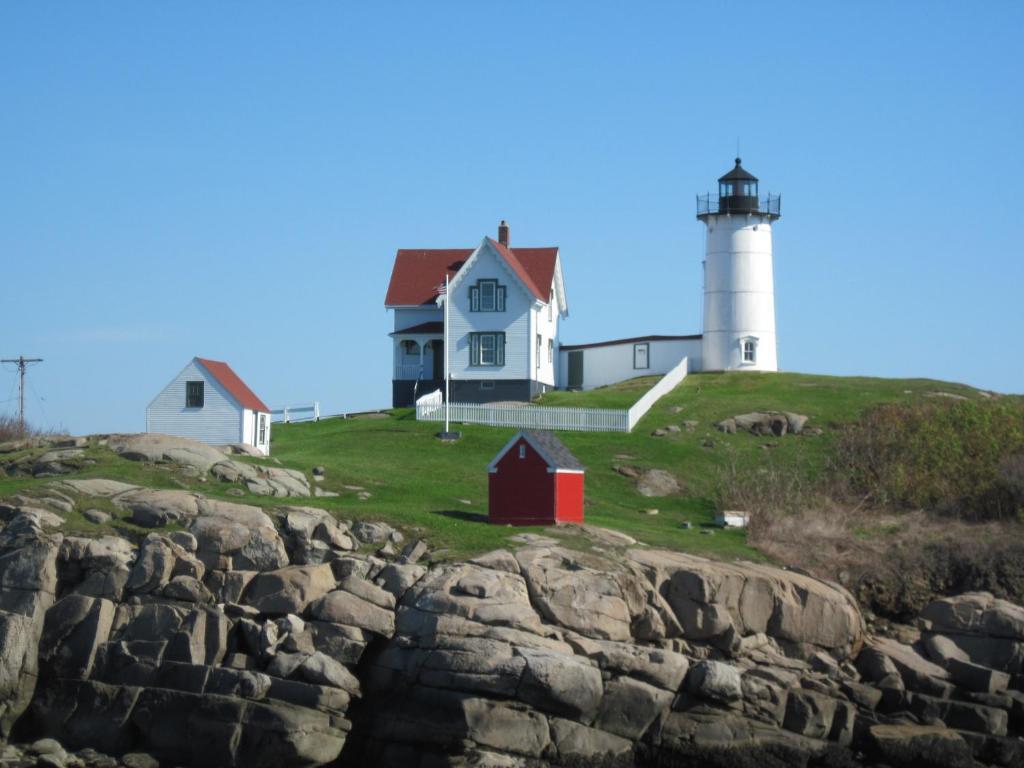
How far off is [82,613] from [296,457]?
1719cm

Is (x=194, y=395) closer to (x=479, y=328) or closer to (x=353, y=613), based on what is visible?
(x=479, y=328)

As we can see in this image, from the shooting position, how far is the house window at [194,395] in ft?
150

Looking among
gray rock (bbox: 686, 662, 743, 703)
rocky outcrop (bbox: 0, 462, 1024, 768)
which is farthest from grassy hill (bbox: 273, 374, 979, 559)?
gray rock (bbox: 686, 662, 743, 703)

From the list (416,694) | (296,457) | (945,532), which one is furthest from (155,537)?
(945,532)

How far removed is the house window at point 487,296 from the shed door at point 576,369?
8.90 m

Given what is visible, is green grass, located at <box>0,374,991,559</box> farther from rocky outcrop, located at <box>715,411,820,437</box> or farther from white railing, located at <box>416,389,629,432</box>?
white railing, located at <box>416,389,629,432</box>

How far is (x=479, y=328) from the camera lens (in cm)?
6006

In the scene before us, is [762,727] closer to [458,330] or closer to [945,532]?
[945,532]

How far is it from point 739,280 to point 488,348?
39.6 ft

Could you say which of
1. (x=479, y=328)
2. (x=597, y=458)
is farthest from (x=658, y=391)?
(x=597, y=458)

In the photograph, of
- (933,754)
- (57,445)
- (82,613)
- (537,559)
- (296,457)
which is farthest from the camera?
(296,457)

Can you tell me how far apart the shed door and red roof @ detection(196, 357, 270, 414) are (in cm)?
2322

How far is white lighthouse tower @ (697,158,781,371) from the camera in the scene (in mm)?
64375

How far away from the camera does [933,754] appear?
27344 millimetres
